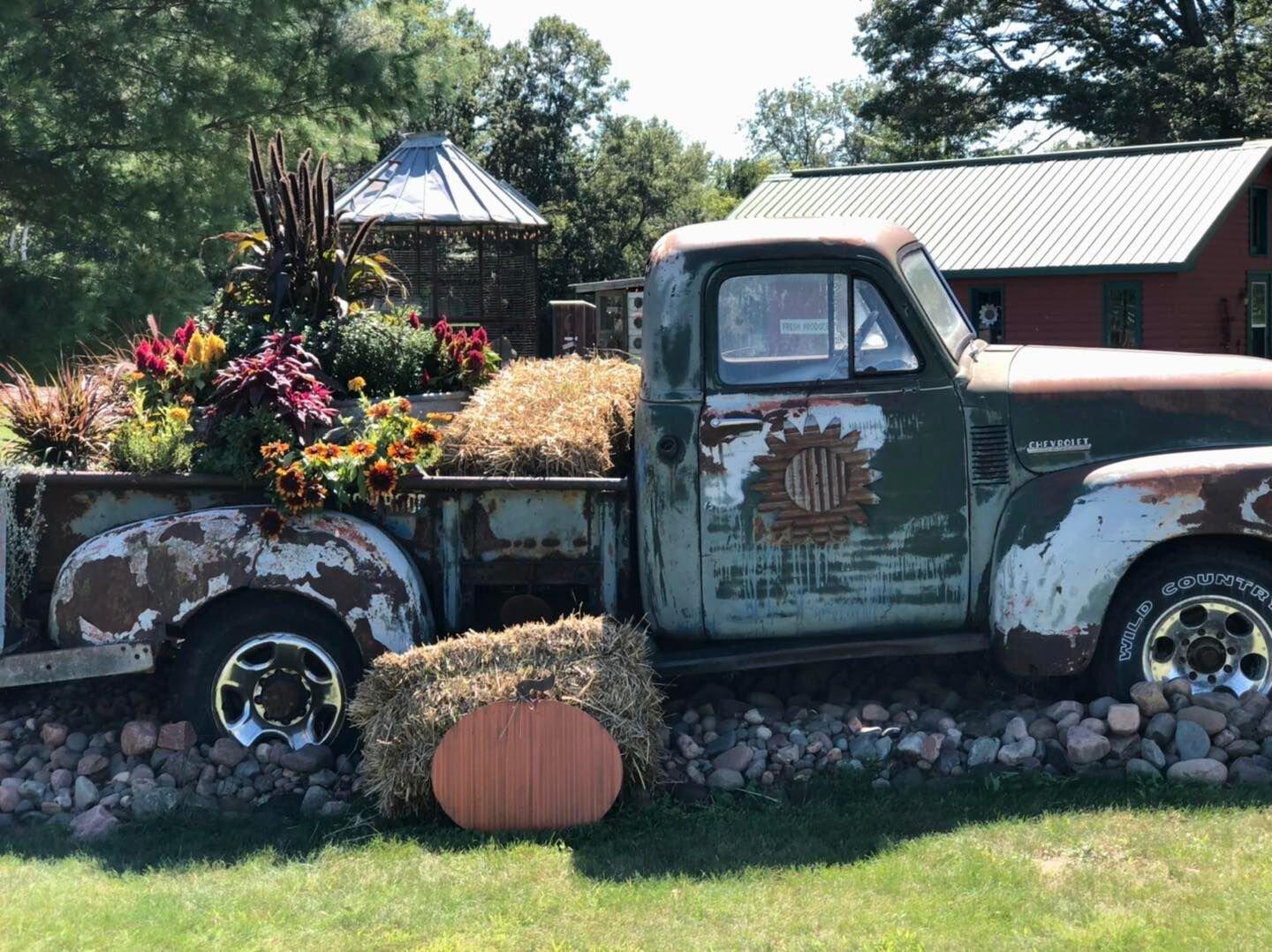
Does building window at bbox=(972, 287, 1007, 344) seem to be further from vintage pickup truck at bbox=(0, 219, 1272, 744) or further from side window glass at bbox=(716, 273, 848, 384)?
side window glass at bbox=(716, 273, 848, 384)

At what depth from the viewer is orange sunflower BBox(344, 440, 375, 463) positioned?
18.4 feet

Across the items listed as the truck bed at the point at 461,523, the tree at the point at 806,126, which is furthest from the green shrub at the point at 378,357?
the tree at the point at 806,126

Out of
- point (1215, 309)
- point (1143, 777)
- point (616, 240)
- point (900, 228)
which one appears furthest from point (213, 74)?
point (616, 240)

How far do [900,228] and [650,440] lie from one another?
151 centimetres

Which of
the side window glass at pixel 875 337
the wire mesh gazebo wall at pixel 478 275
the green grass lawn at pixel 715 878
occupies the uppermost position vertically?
the wire mesh gazebo wall at pixel 478 275

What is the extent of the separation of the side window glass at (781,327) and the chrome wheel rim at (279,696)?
2.07 meters

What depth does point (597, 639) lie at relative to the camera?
5.23 meters

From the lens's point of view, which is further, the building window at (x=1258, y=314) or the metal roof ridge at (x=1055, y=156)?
the building window at (x=1258, y=314)

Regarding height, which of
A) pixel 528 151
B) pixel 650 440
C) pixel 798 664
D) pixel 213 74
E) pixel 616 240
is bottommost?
pixel 798 664

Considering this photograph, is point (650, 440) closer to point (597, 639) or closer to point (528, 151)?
point (597, 639)

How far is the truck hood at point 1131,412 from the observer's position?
5.42m

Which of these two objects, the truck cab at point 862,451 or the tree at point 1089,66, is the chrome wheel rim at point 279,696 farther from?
the tree at point 1089,66

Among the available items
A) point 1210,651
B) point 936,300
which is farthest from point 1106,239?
point 1210,651

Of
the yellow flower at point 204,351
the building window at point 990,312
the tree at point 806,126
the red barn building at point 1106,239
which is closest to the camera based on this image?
the yellow flower at point 204,351
